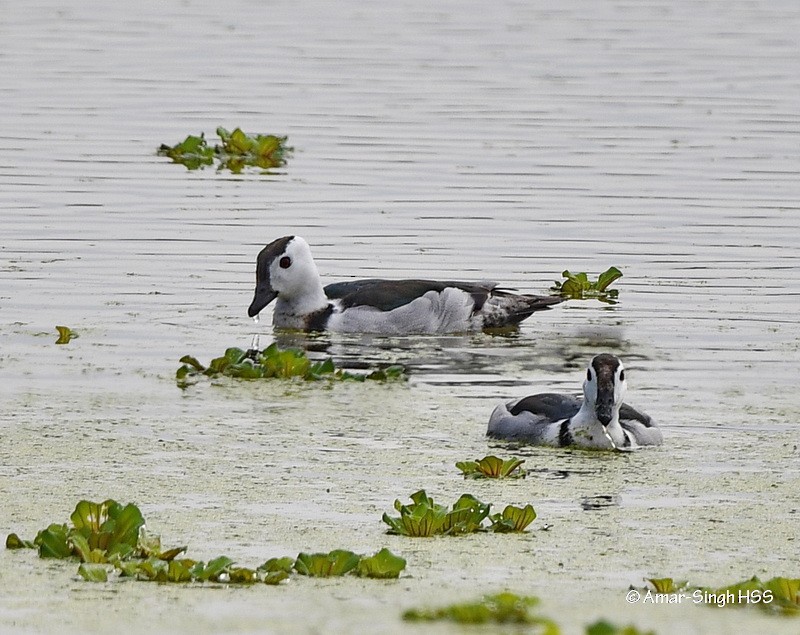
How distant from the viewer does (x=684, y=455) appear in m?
9.80

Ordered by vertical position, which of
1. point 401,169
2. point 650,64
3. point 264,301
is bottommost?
point 264,301

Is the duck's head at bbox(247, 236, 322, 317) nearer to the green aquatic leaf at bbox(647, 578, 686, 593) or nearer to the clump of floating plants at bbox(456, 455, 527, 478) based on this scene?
the clump of floating plants at bbox(456, 455, 527, 478)

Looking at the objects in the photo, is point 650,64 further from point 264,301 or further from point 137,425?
point 137,425

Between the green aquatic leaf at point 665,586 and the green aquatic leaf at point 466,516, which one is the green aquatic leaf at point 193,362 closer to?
the green aquatic leaf at point 466,516

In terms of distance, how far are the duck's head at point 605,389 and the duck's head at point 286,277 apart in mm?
4720

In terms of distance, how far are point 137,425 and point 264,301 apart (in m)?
4.04

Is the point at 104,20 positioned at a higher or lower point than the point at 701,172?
higher

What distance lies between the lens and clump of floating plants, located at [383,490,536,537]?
7926 millimetres

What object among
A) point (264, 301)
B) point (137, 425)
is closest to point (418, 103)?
point (264, 301)

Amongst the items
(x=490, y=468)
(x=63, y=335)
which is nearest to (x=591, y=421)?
(x=490, y=468)

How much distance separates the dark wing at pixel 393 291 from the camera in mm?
13875

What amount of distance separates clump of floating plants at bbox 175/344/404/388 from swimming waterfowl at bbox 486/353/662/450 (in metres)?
1.79

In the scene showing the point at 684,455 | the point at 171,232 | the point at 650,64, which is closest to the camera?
the point at 684,455

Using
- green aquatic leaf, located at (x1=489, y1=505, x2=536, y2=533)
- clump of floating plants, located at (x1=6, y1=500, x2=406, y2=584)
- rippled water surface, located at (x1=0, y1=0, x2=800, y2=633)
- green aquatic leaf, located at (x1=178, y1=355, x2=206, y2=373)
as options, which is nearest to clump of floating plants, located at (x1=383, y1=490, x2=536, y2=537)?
green aquatic leaf, located at (x1=489, y1=505, x2=536, y2=533)
